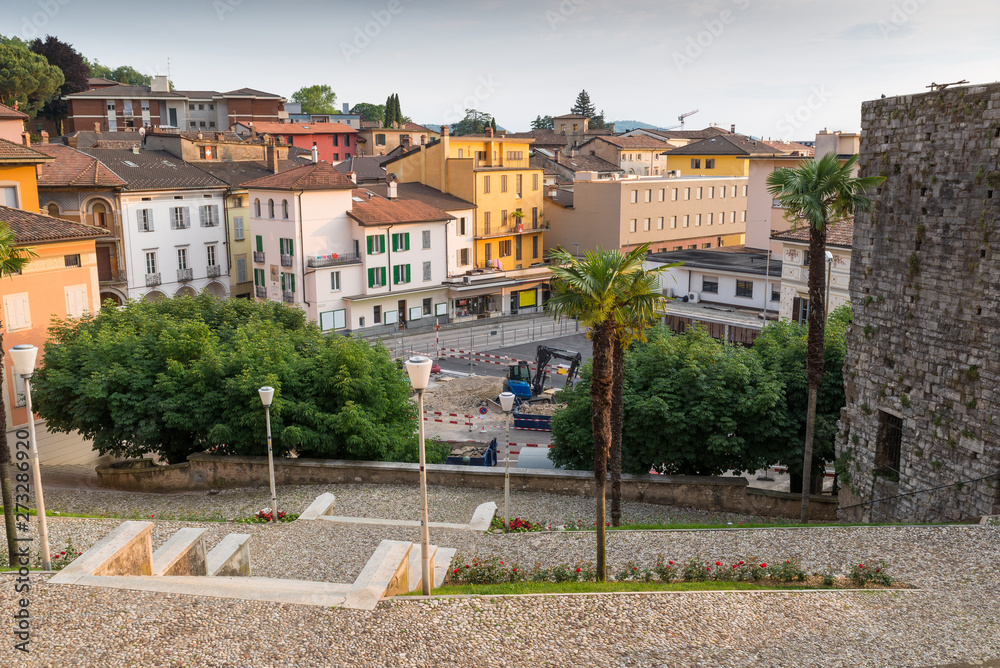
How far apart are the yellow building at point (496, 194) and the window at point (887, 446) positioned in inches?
1648

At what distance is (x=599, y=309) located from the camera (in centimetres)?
1486

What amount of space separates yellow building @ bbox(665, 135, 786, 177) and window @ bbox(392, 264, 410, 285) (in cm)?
4191

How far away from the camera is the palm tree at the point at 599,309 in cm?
1480

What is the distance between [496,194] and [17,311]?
4005cm

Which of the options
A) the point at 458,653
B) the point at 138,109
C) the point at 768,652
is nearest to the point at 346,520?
the point at 458,653

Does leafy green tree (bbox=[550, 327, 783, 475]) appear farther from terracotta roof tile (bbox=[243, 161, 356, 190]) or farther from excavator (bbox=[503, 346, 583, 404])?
terracotta roof tile (bbox=[243, 161, 356, 190])

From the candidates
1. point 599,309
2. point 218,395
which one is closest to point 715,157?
point 218,395

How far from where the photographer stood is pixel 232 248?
56312mm

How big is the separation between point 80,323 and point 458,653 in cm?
2217

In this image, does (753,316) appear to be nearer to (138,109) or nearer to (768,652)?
(768,652)

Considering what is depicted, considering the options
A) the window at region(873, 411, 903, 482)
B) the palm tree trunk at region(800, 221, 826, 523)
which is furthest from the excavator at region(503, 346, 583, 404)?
the window at region(873, 411, 903, 482)

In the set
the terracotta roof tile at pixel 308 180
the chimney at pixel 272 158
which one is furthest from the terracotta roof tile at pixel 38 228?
the chimney at pixel 272 158

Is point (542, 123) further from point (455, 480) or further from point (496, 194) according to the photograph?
point (455, 480)

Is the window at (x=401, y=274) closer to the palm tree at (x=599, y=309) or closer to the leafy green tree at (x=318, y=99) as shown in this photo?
the palm tree at (x=599, y=309)
